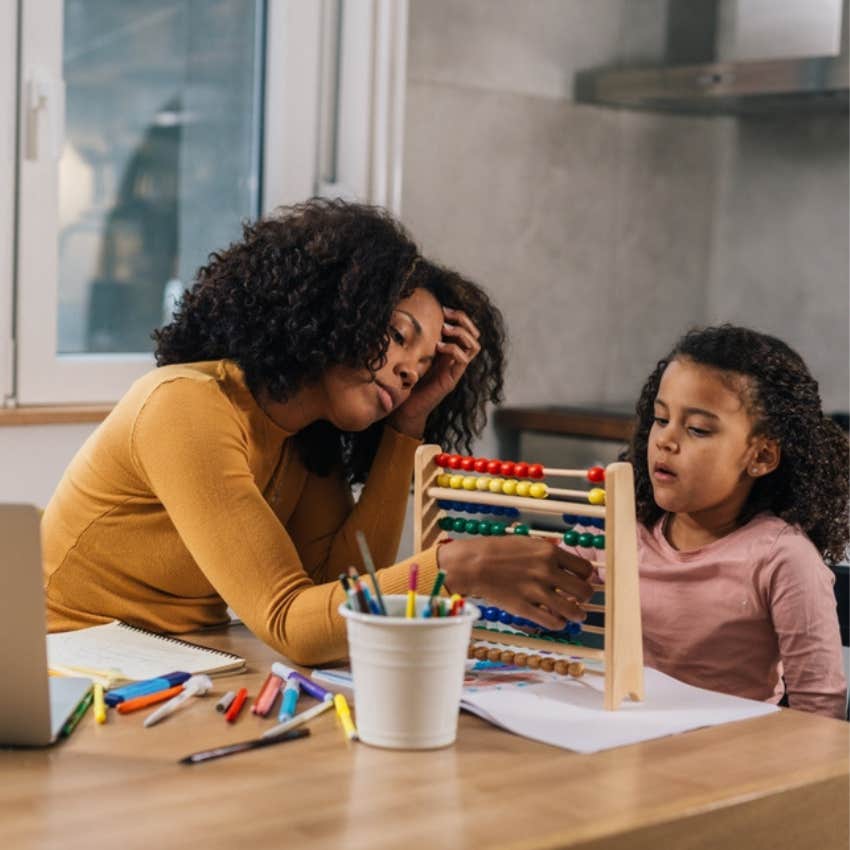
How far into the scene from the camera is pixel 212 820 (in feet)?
3.44

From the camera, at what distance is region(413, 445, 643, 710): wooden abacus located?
56.1 inches

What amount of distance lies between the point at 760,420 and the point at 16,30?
176cm

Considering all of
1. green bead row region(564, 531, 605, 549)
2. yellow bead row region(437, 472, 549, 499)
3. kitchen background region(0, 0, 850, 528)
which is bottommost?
green bead row region(564, 531, 605, 549)

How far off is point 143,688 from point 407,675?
30 centimetres

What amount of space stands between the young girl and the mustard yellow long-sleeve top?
14.0 inches

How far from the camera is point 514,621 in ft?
5.33

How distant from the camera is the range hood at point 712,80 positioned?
313 cm

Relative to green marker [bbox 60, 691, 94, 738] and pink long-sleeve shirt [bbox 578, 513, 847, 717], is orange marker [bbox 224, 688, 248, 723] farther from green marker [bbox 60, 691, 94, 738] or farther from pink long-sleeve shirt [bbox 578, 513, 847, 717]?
pink long-sleeve shirt [bbox 578, 513, 847, 717]

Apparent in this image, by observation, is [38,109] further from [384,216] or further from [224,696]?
[224,696]

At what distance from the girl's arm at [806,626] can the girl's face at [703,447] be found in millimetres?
115

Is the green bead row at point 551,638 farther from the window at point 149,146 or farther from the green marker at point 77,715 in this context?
the window at point 149,146

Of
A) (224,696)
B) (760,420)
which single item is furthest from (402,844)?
(760,420)

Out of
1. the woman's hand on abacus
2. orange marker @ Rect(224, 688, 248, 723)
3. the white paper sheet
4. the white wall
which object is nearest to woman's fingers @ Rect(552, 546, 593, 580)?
the woman's hand on abacus

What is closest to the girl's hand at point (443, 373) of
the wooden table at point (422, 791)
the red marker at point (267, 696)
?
the red marker at point (267, 696)
